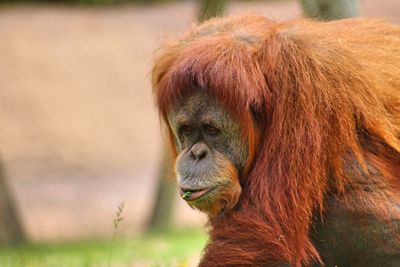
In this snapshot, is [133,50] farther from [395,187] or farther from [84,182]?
[395,187]

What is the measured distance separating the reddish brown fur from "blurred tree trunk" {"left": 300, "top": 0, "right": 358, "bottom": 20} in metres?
1.53

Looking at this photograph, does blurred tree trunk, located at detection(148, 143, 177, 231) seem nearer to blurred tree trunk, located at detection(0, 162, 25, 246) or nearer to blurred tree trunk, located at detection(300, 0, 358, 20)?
blurred tree trunk, located at detection(0, 162, 25, 246)

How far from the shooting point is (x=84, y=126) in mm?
19734

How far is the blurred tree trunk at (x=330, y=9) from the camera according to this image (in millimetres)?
7148

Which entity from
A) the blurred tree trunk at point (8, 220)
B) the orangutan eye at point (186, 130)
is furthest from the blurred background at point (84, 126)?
the orangutan eye at point (186, 130)

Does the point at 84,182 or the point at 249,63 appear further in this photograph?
the point at 84,182

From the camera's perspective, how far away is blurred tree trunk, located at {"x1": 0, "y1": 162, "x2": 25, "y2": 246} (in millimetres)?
12978

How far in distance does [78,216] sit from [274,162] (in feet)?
37.0

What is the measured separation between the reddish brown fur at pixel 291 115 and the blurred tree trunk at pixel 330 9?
1.53 metres

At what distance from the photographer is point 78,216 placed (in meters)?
16.1

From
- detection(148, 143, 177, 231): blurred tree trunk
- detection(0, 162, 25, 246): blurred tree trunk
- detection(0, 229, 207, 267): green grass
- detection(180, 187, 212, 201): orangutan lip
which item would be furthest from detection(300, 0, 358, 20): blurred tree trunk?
detection(0, 162, 25, 246): blurred tree trunk

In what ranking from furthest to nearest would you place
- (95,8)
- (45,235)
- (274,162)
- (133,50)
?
(95,8), (133,50), (45,235), (274,162)

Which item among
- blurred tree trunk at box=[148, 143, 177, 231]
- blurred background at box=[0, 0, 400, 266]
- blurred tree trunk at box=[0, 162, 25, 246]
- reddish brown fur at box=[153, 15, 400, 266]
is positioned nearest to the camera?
reddish brown fur at box=[153, 15, 400, 266]

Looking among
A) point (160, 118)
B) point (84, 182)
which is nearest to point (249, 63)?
point (160, 118)
